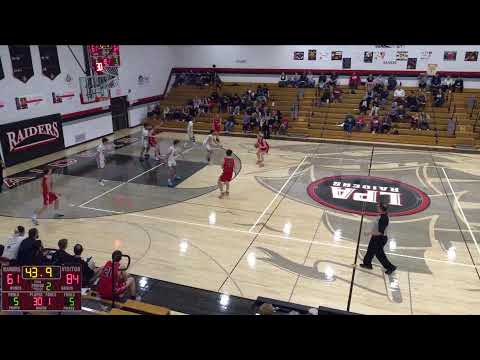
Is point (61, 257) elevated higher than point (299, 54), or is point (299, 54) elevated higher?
point (299, 54)

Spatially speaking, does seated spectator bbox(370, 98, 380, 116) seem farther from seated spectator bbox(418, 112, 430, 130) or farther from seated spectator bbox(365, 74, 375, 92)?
seated spectator bbox(418, 112, 430, 130)

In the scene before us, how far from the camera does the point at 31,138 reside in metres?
16.2

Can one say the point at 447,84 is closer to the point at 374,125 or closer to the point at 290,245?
A: the point at 374,125

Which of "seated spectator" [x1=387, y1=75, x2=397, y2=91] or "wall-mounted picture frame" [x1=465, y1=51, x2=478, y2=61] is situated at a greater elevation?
"wall-mounted picture frame" [x1=465, y1=51, x2=478, y2=61]

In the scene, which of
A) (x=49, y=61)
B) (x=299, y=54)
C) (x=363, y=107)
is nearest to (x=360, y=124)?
(x=363, y=107)

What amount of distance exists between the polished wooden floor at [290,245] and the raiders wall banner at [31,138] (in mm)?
6152

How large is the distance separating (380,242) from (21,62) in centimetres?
1539

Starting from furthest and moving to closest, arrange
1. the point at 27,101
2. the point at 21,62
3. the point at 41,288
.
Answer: the point at 27,101 → the point at 21,62 → the point at 41,288

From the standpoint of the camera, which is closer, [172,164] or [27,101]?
[172,164]

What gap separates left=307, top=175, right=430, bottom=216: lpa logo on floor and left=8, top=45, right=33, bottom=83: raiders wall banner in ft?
41.0

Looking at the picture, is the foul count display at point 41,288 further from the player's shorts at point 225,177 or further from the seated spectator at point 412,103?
the seated spectator at point 412,103

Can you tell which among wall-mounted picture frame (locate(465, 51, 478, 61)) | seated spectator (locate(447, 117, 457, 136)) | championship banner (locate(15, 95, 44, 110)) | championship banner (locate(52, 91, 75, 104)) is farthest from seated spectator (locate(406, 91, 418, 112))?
championship banner (locate(15, 95, 44, 110))

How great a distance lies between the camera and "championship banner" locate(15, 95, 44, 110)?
619 inches

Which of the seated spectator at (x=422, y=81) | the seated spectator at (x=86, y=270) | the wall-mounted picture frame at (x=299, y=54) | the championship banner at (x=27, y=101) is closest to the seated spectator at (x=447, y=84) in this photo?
the seated spectator at (x=422, y=81)
